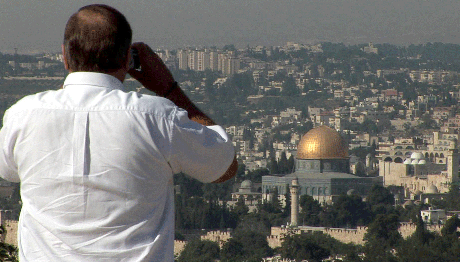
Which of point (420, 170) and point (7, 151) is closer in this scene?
point (7, 151)

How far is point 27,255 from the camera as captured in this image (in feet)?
9.38

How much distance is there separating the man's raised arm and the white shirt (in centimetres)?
12

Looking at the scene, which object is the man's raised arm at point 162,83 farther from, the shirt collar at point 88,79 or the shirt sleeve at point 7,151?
the shirt sleeve at point 7,151

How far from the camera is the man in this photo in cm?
281

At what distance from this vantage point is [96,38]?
9.35 feet

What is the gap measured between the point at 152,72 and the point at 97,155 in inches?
13.2

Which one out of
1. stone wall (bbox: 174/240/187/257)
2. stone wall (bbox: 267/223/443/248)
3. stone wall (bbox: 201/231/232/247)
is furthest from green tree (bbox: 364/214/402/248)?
stone wall (bbox: 174/240/187/257)

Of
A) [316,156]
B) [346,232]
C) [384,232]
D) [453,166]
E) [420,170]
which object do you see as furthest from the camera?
[420,170]

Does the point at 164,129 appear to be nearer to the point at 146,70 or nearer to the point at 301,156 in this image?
the point at 146,70

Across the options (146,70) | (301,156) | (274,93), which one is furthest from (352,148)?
(146,70)

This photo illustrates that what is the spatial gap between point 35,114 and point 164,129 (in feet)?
0.93

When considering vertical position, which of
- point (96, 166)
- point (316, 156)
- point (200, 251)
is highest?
point (96, 166)

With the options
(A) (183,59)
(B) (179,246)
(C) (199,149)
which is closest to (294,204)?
(B) (179,246)

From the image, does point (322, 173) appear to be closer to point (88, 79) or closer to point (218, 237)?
point (218, 237)
